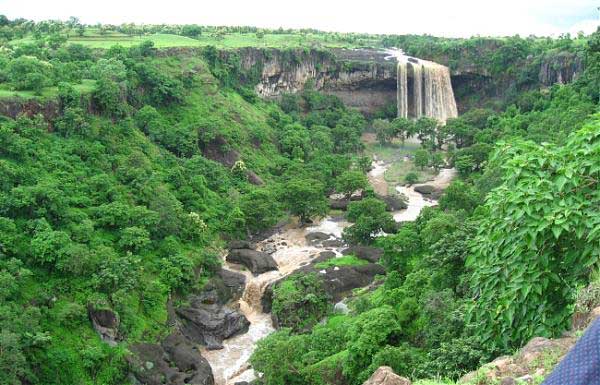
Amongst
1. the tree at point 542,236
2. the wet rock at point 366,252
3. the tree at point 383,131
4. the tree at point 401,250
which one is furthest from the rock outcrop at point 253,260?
the tree at point 383,131

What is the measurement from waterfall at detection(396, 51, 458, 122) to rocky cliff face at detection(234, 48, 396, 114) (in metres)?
1.73

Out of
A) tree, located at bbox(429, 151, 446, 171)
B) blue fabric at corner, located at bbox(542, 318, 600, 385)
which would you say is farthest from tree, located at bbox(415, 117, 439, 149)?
blue fabric at corner, located at bbox(542, 318, 600, 385)

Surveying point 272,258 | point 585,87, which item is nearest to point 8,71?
point 272,258

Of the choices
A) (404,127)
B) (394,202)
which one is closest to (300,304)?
(394,202)

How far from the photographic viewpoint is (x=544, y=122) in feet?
153

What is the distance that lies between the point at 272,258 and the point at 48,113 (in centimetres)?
1582

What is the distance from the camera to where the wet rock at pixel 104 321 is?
24625mm

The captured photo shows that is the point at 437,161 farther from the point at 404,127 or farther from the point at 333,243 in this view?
the point at 333,243

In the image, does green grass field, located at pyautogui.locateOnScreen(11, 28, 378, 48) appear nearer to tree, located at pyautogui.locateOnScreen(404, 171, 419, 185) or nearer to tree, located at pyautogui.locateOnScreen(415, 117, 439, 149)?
tree, located at pyautogui.locateOnScreen(415, 117, 439, 149)

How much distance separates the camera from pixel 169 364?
81.0 ft

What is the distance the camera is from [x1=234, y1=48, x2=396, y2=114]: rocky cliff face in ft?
208

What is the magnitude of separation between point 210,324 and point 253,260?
20.4ft

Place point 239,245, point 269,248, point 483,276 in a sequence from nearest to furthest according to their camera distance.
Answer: point 483,276 < point 239,245 < point 269,248

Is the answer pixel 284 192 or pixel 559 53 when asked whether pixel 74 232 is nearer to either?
pixel 284 192
